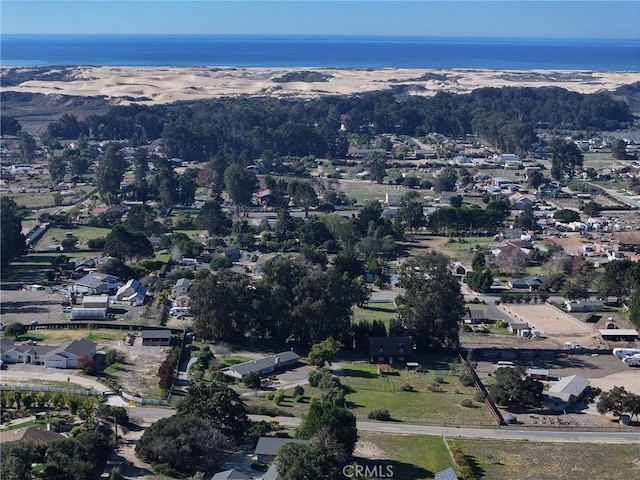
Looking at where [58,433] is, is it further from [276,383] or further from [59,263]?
[59,263]

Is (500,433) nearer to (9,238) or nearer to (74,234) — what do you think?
(9,238)

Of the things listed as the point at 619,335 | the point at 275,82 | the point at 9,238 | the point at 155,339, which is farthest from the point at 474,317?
the point at 275,82

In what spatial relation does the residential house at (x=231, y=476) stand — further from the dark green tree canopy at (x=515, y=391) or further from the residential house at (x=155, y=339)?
the residential house at (x=155, y=339)

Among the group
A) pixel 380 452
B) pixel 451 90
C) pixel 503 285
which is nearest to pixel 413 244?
pixel 503 285

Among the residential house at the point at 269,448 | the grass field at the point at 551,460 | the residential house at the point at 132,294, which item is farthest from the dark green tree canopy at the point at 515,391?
the residential house at the point at 132,294

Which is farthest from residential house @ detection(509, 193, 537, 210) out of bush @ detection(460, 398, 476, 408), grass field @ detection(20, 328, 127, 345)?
grass field @ detection(20, 328, 127, 345)

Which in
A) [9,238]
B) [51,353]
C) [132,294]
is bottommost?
[132,294]
